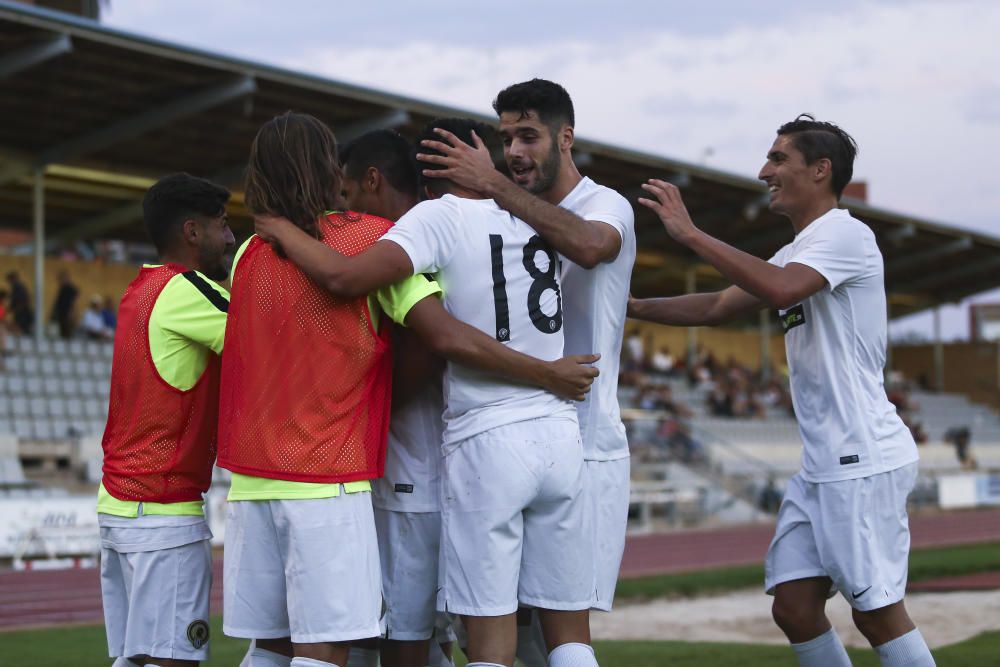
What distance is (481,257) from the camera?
14.2 ft

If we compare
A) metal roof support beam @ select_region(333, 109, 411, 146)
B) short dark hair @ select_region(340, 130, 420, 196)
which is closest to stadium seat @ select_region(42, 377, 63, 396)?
metal roof support beam @ select_region(333, 109, 411, 146)

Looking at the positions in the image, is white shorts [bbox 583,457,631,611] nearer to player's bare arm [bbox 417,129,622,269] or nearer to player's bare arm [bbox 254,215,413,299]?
player's bare arm [bbox 417,129,622,269]

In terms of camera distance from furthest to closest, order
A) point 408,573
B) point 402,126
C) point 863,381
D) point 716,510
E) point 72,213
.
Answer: point 72,213
point 716,510
point 402,126
point 863,381
point 408,573

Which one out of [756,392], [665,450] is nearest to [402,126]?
[665,450]

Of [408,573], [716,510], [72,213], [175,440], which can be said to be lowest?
[716,510]

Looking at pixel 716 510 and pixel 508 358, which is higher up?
pixel 508 358

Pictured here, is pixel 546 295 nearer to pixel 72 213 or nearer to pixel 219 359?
pixel 219 359

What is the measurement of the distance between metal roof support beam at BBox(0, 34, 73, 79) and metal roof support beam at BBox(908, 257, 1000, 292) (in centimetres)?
2901

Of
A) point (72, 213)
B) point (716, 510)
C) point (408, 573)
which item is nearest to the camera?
point (408, 573)

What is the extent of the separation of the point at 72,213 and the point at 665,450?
13.0 meters

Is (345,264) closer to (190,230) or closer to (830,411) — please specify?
(190,230)

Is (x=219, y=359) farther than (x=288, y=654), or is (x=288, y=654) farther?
(x=219, y=359)

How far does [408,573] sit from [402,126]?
1767 cm

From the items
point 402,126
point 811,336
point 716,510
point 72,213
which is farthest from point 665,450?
point 811,336
